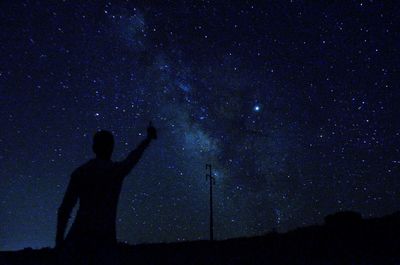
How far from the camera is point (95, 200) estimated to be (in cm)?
258

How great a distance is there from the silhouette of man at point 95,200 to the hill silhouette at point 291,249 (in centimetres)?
179

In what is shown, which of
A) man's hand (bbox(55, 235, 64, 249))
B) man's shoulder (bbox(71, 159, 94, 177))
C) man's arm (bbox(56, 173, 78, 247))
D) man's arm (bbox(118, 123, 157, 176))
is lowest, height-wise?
man's hand (bbox(55, 235, 64, 249))

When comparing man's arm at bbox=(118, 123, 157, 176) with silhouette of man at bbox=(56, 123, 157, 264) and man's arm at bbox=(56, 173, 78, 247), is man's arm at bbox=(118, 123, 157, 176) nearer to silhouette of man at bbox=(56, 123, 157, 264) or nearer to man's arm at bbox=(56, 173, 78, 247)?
silhouette of man at bbox=(56, 123, 157, 264)

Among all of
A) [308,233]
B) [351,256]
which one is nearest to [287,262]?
[351,256]

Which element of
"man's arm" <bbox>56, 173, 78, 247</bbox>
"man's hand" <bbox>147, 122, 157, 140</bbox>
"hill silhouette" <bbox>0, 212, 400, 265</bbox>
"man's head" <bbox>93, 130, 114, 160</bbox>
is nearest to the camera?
"man's arm" <bbox>56, 173, 78, 247</bbox>

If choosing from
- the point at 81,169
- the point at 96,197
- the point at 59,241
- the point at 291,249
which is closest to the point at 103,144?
the point at 81,169

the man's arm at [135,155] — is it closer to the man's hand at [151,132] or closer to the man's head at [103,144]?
the man's hand at [151,132]

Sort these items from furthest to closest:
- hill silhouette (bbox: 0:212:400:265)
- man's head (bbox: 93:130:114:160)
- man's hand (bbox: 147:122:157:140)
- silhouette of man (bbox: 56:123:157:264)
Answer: hill silhouette (bbox: 0:212:400:265)
man's hand (bbox: 147:122:157:140)
man's head (bbox: 93:130:114:160)
silhouette of man (bbox: 56:123:157:264)

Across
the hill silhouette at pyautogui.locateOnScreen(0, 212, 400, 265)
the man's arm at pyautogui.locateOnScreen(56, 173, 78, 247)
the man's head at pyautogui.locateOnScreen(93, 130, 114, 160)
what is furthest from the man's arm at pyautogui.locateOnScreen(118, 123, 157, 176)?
the hill silhouette at pyautogui.locateOnScreen(0, 212, 400, 265)

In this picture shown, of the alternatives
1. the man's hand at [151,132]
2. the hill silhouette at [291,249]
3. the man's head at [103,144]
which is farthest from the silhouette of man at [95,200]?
the hill silhouette at [291,249]

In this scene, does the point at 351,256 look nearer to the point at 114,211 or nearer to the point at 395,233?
the point at 395,233

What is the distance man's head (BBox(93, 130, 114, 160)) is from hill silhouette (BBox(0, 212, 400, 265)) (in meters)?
1.94

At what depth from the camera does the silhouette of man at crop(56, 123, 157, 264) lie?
2.47m

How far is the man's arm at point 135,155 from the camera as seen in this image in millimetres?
2734
